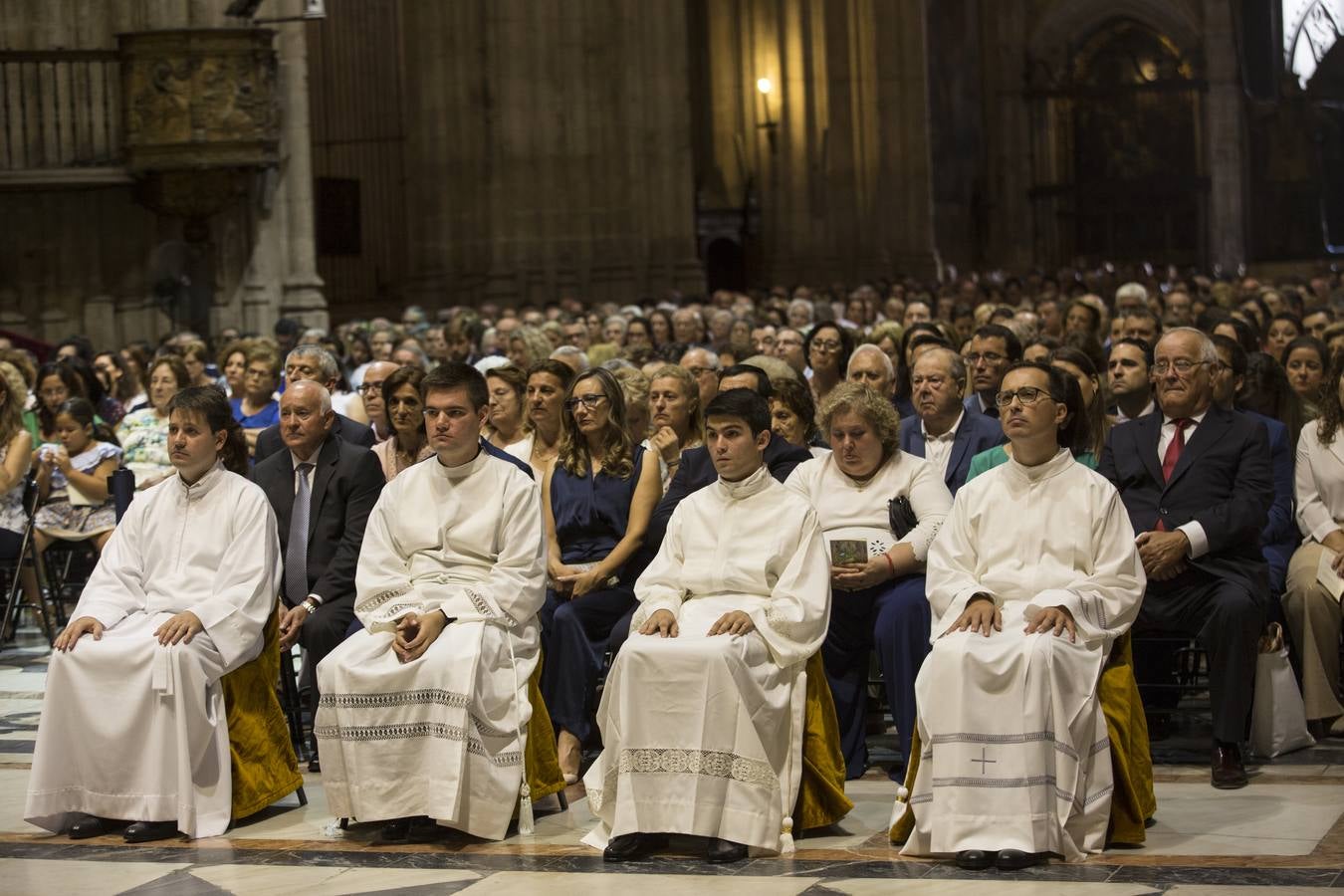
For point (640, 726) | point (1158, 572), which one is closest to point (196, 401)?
point (640, 726)

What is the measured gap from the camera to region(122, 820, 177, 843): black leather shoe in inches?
266

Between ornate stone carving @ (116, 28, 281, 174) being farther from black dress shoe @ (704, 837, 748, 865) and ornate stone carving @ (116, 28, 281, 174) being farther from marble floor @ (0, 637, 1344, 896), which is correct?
black dress shoe @ (704, 837, 748, 865)

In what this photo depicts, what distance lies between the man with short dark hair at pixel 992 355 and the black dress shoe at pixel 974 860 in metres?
3.30

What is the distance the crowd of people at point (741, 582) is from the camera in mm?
6258

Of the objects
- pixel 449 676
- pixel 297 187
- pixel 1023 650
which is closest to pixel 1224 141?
pixel 297 187

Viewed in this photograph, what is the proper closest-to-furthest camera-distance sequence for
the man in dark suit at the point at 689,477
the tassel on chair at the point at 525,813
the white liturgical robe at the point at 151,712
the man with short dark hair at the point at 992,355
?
the tassel on chair at the point at 525,813
the white liturgical robe at the point at 151,712
the man in dark suit at the point at 689,477
the man with short dark hair at the point at 992,355

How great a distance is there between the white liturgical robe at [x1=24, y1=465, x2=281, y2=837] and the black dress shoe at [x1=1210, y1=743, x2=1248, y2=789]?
3322 millimetres

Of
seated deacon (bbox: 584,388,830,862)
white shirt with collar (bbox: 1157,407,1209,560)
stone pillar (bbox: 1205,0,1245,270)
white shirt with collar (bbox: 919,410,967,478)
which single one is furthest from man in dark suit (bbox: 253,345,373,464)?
stone pillar (bbox: 1205,0,1245,270)

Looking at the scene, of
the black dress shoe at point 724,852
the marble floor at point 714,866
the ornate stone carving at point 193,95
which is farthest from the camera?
the ornate stone carving at point 193,95

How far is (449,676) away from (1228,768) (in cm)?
267

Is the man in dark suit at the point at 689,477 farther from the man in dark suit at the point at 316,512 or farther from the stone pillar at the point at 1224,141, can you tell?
the stone pillar at the point at 1224,141

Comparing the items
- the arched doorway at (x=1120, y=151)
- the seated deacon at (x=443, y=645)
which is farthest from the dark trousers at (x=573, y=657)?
the arched doorway at (x=1120, y=151)

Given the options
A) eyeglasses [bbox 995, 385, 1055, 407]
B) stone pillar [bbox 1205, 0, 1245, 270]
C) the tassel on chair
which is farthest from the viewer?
stone pillar [bbox 1205, 0, 1245, 270]

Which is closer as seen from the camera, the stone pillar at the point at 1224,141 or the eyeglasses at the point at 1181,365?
the eyeglasses at the point at 1181,365
